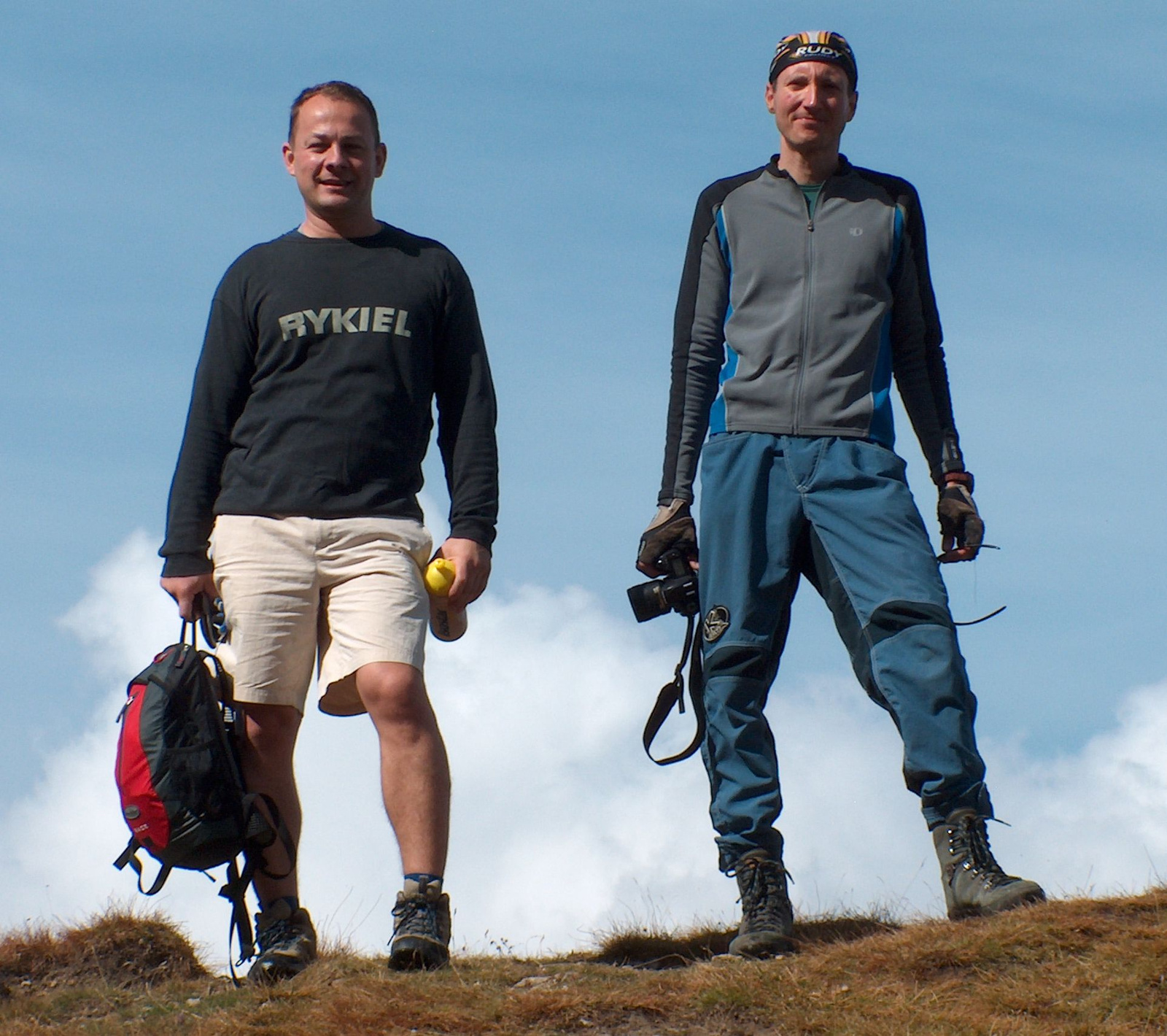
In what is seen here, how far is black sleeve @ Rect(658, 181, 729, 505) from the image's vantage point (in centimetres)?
553

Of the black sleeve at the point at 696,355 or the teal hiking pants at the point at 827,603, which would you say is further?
the black sleeve at the point at 696,355

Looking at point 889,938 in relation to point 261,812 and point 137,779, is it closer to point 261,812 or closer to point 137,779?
point 261,812

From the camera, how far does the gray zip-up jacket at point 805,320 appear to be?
533 centimetres

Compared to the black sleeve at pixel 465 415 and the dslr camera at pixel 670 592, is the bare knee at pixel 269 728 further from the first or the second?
the dslr camera at pixel 670 592

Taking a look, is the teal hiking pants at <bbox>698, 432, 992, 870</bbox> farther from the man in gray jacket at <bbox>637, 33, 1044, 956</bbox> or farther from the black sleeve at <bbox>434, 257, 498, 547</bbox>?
the black sleeve at <bbox>434, 257, 498, 547</bbox>

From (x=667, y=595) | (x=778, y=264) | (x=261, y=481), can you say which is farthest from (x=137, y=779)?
(x=778, y=264)

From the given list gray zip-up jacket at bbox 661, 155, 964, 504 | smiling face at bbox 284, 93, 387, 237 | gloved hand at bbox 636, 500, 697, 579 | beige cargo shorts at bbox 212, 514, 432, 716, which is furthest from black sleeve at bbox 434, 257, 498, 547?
gray zip-up jacket at bbox 661, 155, 964, 504

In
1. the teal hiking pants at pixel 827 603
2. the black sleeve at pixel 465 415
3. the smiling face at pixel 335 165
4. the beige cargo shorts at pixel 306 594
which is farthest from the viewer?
the smiling face at pixel 335 165

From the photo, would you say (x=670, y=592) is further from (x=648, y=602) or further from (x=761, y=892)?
(x=761, y=892)

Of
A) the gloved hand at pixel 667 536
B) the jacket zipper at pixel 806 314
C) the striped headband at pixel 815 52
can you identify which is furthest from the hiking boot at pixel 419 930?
the striped headband at pixel 815 52

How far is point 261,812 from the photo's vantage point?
5160mm

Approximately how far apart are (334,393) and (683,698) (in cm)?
165

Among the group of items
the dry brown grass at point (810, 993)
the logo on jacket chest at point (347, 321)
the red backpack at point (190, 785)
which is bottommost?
the dry brown grass at point (810, 993)

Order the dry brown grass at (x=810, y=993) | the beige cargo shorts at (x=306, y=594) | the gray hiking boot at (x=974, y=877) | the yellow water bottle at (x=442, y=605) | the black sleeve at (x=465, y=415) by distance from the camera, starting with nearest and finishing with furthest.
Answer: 1. the dry brown grass at (x=810, y=993)
2. the gray hiking boot at (x=974, y=877)
3. the beige cargo shorts at (x=306, y=594)
4. the yellow water bottle at (x=442, y=605)
5. the black sleeve at (x=465, y=415)
